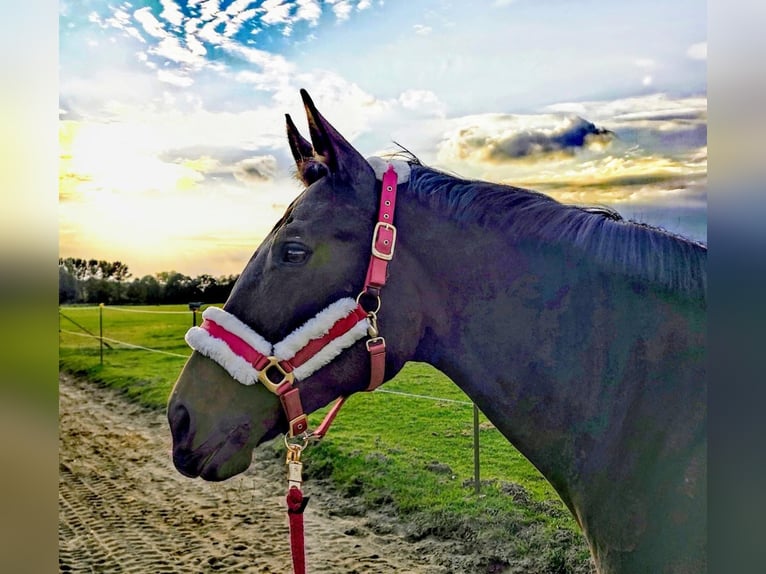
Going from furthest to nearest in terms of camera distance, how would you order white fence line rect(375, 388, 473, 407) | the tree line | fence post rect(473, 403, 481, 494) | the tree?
the tree, the tree line, white fence line rect(375, 388, 473, 407), fence post rect(473, 403, 481, 494)

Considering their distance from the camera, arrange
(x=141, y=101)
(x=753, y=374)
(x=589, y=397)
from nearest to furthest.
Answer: (x=753, y=374), (x=589, y=397), (x=141, y=101)

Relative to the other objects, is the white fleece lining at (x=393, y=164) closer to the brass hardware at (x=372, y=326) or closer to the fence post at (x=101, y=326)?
the brass hardware at (x=372, y=326)

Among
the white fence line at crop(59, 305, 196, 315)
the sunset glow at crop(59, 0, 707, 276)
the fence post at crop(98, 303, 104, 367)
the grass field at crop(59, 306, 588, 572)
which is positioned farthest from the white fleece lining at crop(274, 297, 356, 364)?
the fence post at crop(98, 303, 104, 367)

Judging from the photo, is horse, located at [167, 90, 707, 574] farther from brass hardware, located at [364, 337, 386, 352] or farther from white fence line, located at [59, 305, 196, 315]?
white fence line, located at [59, 305, 196, 315]

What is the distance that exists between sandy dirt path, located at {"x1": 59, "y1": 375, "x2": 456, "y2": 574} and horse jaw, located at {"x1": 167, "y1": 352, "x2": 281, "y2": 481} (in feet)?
7.20

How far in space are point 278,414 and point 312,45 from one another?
9.06ft

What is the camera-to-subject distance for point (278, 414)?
129 cm

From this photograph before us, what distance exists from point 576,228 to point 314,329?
642mm

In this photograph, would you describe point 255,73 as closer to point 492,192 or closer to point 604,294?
point 492,192

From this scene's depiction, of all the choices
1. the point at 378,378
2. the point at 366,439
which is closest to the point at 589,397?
the point at 378,378

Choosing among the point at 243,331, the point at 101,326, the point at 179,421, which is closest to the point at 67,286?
the point at 101,326

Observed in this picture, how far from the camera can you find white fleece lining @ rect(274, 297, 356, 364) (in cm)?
123

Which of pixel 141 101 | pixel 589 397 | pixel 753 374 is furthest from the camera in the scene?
pixel 141 101

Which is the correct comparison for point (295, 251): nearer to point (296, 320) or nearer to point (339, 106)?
point (296, 320)
